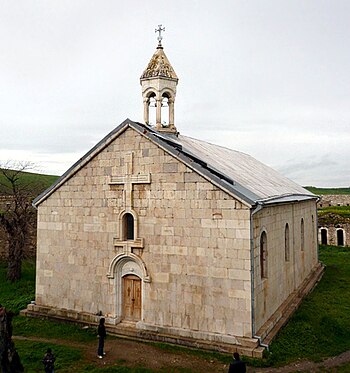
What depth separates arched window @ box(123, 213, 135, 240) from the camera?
15.5 meters

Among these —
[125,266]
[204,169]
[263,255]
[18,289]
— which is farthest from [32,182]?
[263,255]

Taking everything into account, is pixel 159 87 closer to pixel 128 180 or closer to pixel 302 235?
pixel 128 180

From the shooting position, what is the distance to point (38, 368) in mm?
12070

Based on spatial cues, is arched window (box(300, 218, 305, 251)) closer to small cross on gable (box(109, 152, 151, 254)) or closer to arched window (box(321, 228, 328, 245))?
small cross on gable (box(109, 152, 151, 254))

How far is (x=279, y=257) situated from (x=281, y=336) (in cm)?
338

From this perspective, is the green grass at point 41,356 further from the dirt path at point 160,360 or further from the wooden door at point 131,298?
the wooden door at point 131,298

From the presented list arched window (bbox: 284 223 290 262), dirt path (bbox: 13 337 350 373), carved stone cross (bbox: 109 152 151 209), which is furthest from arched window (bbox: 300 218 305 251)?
carved stone cross (bbox: 109 152 151 209)

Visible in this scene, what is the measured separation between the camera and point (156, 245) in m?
14.6

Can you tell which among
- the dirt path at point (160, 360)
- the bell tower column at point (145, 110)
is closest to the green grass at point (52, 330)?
the dirt path at point (160, 360)

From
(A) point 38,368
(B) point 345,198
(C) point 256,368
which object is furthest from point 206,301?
(B) point 345,198

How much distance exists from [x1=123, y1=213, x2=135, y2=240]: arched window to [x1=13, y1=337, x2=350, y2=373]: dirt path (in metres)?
3.89

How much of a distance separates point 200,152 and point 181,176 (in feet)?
12.6

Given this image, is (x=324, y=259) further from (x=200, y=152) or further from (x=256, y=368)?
(x=256, y=368)

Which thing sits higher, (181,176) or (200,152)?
(200,152)
